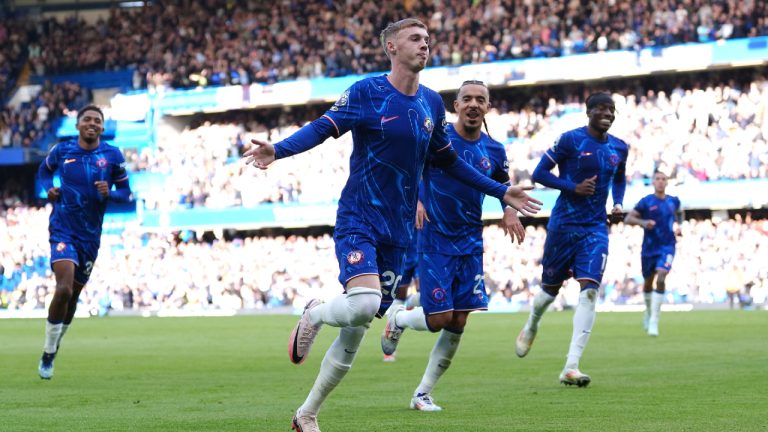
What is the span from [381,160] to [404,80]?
22.1 inches

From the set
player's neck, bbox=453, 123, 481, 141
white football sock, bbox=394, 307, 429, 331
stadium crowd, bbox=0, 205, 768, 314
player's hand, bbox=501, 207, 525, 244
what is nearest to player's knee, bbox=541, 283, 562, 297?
white football sock, bbox=394, 307, 429, 331

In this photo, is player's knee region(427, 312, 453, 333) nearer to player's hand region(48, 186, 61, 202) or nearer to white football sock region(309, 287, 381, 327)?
white football sock region(309, 287, 381, 327)

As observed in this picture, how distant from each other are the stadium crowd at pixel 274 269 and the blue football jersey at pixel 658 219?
12594mm

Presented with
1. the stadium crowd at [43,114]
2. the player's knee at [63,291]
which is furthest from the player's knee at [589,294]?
the stadium crowd at [43,114]

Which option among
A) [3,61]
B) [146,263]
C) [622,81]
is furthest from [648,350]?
[3,61]

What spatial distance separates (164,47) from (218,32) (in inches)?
99.6

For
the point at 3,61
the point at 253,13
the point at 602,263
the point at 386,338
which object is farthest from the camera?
the point at 3,61

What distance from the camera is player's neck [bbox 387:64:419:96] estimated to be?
8211 mm

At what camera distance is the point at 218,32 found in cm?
5334

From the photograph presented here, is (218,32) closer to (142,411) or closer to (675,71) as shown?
(675,71)

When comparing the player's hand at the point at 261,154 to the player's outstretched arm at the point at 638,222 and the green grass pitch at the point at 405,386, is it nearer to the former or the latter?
the green grass pitch at the point at 405,386

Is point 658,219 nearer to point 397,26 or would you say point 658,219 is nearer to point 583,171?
point 583,171

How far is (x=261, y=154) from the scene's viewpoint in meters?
7.15

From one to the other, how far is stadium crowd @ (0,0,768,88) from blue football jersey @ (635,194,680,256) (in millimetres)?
17396
